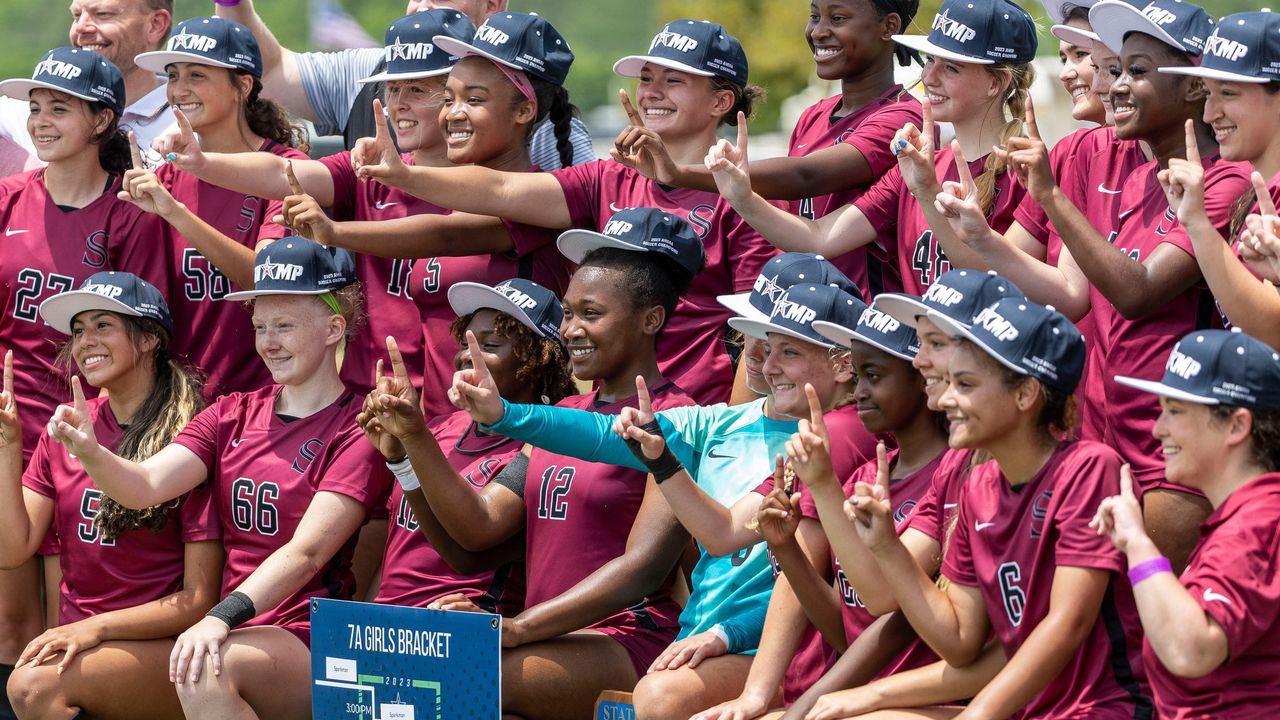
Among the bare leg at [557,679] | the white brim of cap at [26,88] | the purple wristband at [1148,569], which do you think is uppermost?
the white brim of cap at [26,88]

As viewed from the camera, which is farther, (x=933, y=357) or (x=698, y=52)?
(x=698, y=52)

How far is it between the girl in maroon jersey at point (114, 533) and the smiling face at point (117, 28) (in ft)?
5.73

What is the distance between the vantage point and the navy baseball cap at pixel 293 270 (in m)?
6.42

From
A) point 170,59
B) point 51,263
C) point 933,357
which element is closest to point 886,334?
point 933,357

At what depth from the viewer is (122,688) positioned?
20.6 feet

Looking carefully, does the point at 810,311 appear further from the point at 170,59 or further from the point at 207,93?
the point at 170,59

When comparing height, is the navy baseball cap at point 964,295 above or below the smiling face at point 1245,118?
below

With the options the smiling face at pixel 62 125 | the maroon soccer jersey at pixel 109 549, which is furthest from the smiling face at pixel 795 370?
the smiling face at pixel 62 125

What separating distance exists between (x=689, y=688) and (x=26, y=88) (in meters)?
3.97

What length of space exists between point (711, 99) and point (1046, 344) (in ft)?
7.80

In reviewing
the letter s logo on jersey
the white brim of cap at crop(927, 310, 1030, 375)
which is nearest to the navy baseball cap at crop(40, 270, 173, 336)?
the letter s logo on jersey

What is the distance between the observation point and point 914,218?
6062 mm

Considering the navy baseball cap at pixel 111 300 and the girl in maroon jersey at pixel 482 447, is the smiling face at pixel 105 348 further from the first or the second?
the girl in maroon jersey at pixel 482 447

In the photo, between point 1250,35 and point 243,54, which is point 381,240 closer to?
point 243,54
